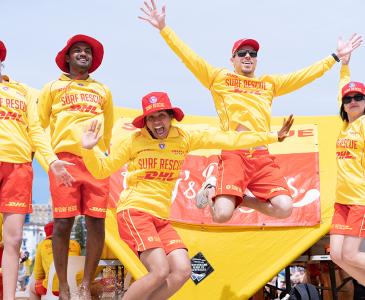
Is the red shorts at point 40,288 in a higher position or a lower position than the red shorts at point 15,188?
lower

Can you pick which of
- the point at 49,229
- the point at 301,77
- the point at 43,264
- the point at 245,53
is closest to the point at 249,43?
the point at 245,53

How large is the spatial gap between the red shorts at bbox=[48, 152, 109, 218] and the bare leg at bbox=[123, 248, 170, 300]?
75cm

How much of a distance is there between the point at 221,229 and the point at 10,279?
2.98 metres

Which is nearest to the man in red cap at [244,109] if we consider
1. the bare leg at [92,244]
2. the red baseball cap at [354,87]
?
the red baseball cap at [354,87]

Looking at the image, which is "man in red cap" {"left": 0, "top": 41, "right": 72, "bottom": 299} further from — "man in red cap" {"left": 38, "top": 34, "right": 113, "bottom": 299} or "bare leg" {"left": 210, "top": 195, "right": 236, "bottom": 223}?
"bare leg" {"left": 210, "top": 195, "right": 236, "bottom": 223}

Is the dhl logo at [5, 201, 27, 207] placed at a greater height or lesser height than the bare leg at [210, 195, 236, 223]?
greater

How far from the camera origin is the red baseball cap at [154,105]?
4133 millimetres

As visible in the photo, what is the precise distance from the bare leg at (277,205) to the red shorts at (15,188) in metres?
2.13

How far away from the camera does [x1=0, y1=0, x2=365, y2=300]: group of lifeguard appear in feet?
13.0

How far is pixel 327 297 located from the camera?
7.49 meters

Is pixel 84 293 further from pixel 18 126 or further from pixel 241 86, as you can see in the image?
pixel 241 86

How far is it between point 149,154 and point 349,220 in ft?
6.18

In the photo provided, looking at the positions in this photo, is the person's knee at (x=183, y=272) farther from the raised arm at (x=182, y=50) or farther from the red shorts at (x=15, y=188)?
the raised arm at (x=182, y=50)

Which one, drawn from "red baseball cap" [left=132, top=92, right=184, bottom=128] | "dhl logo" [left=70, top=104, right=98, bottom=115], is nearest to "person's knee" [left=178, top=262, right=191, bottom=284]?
"red baseball cap" [left=132, top=92, right=184, bottom=128]
